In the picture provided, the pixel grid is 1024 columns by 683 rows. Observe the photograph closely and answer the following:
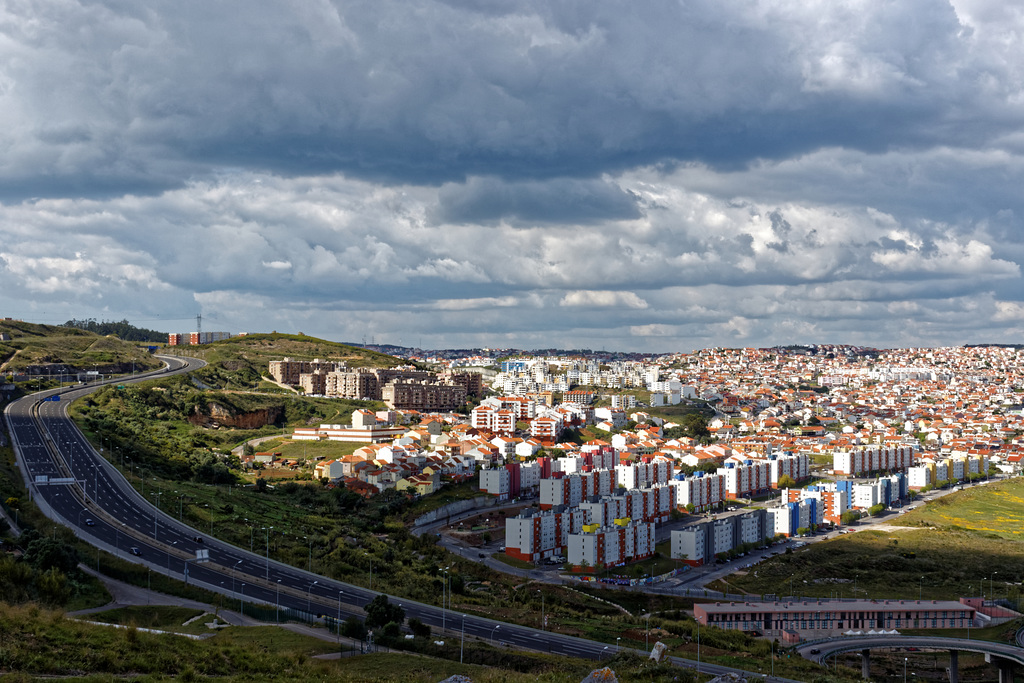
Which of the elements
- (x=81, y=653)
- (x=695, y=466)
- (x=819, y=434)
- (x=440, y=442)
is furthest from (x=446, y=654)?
(x=819, y=434)

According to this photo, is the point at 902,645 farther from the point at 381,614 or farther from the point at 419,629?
the point at 381,614

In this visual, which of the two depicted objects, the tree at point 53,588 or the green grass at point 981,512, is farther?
the green grass at point 981,512

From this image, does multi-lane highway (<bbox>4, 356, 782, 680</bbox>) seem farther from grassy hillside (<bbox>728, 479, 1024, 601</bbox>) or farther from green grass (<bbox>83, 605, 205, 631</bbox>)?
grassy hillside (<bbox>728, 479, 1024, 601</bbox>)

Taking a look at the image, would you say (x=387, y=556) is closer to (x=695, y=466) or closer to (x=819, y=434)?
(x=695, y=466)

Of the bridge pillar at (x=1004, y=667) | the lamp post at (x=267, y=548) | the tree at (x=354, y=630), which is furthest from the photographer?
the bridge pillar at (x=1004, y=667)

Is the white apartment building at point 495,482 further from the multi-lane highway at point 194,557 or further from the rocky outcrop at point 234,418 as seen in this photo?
the rocky outcrop at point 234,418

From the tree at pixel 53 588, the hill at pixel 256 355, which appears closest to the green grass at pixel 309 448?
the hill at pixel 256 355

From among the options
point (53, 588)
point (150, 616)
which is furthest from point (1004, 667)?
point (53, 588)
